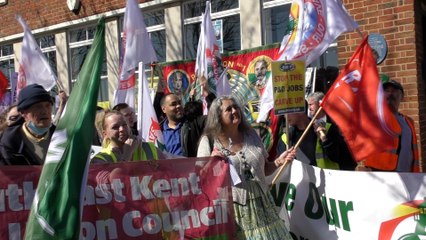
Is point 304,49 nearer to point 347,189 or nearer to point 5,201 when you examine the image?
point 347,189

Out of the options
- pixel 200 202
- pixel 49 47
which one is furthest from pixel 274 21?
pixel 49 47

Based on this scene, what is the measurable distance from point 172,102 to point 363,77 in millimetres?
2219

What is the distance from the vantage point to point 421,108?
19.8ft

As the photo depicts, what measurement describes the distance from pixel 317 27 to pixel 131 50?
98.6 inches

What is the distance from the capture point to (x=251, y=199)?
3.52 meters

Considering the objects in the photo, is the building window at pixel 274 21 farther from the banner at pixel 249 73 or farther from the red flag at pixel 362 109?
the red flag at pixel 362 109

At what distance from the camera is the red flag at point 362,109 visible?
352 centimetres

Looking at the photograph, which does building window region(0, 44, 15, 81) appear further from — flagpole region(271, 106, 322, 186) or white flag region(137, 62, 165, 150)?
flagpole region(271, 106, 322, 186)

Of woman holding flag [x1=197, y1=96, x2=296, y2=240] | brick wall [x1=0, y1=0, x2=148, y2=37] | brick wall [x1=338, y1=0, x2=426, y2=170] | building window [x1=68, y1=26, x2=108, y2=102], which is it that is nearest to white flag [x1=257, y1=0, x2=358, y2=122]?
woman holding flag [x1=197, y1=96, x2=296, y2=240]

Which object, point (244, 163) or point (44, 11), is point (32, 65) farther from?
point (44, 11)

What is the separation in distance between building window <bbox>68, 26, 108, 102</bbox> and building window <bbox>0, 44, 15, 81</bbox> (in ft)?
6.92

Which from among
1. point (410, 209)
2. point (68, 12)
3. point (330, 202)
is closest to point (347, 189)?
point (330, 202)

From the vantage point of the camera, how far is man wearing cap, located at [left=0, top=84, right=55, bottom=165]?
3232 millimetres

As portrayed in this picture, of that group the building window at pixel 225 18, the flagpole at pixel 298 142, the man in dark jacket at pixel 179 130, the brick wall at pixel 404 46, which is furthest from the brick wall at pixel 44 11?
the flagpole at pixel 298 142
